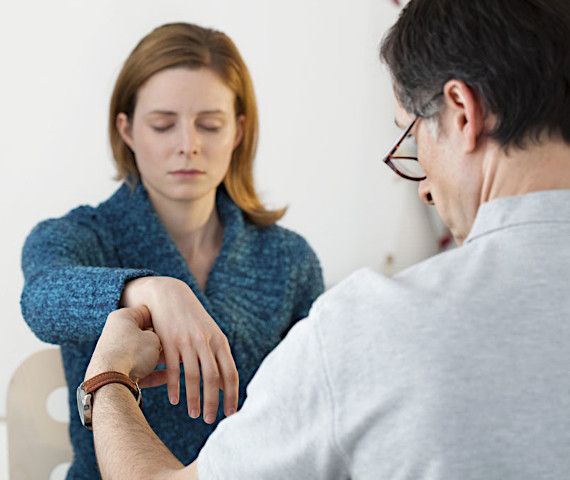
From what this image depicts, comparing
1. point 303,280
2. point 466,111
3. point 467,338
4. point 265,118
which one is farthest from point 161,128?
point 265,118

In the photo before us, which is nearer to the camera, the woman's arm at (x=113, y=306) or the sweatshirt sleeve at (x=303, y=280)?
the woman's arm at (x=113, y=306)

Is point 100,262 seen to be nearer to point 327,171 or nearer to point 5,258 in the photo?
point 5,258

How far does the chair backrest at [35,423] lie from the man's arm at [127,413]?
57 centimetres

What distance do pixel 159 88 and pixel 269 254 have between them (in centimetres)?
40

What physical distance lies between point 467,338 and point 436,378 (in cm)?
4

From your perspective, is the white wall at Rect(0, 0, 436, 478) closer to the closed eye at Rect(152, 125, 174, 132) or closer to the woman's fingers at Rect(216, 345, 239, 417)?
the closed eye at Rect(152, 125, 174, 132)

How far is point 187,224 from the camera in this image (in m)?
1.48

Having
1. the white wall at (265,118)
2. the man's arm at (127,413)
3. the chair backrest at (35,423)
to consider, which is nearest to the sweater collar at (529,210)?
the man's arm at (127,413)

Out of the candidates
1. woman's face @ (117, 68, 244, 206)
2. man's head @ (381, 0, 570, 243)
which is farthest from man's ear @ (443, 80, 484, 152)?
woman's face @ (117, 68, 244, 206)

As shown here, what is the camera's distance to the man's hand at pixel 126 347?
86 centimetres

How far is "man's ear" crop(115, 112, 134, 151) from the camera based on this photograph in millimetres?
1454

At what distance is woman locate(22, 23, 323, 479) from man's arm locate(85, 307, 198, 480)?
0.26 metres

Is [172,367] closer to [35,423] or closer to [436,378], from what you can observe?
[436,378]

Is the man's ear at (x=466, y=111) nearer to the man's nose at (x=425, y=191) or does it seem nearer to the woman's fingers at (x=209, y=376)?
the man's nose at (x=425, y=191)
